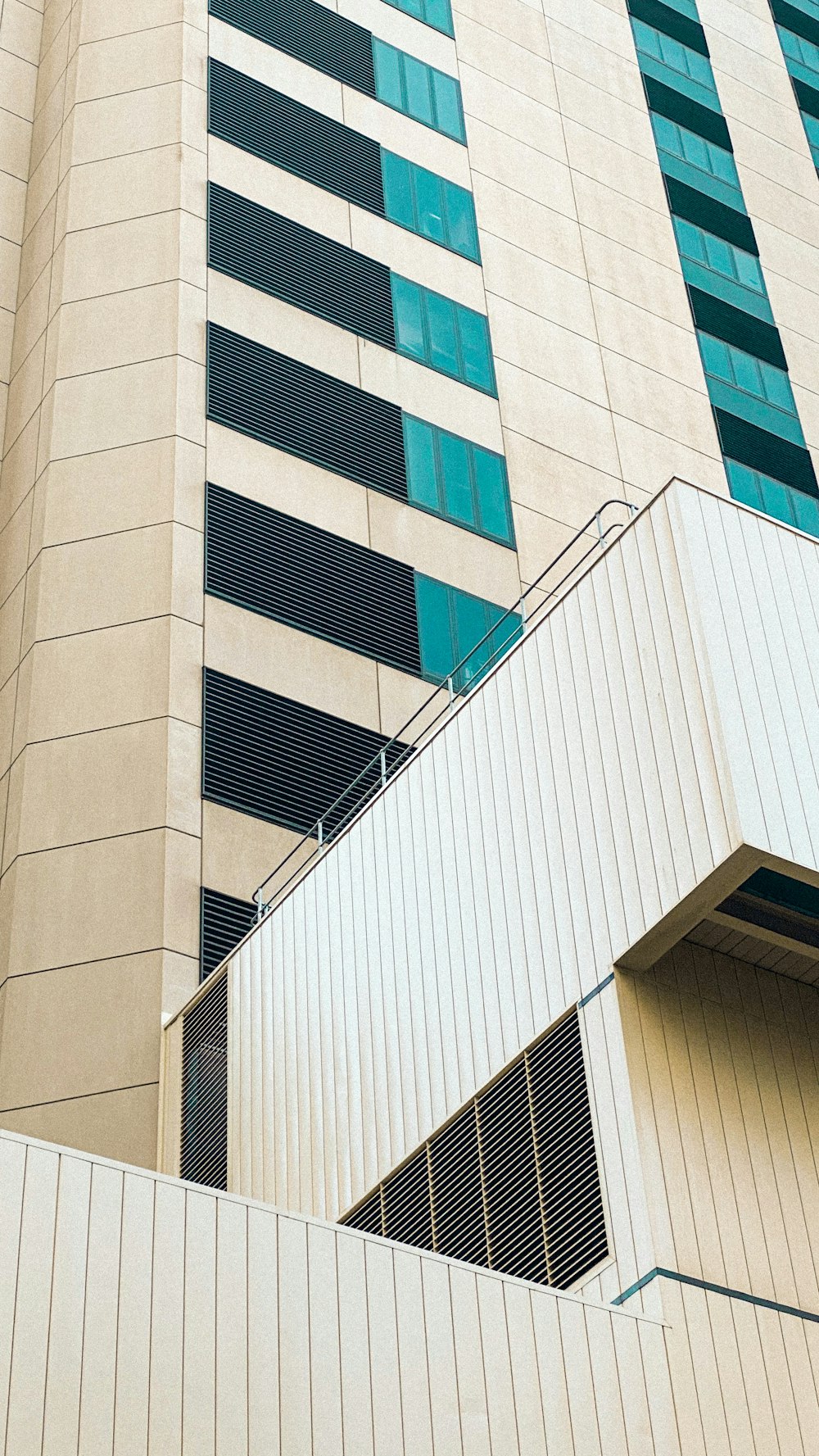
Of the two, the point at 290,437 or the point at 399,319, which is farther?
the point at 399,319

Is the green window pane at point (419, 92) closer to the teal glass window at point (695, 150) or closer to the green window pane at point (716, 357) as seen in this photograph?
the green window pane at point (716, 357)

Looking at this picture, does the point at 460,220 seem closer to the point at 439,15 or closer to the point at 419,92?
the point at 419,92

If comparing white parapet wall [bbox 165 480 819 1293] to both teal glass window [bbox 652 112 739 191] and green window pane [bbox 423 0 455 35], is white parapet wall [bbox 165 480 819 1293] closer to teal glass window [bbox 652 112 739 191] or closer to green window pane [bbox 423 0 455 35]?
green window pane [bbox 423 0 455 35]

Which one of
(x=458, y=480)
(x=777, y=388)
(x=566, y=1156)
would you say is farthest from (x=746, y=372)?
(x=566, y=1156)

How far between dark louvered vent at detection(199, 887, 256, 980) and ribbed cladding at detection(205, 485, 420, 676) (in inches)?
238

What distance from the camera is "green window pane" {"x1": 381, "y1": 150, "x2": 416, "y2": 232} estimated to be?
3994 centimetres

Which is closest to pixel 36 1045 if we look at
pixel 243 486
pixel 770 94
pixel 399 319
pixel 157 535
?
pixel 157 535

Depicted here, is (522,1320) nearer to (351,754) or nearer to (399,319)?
(351,754)

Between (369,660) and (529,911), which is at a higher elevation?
(369,660)

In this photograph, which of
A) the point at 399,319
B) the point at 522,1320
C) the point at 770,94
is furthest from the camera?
the point at 770,94

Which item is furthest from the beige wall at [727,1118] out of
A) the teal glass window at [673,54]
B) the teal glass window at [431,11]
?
the teal glass window at [673,54]

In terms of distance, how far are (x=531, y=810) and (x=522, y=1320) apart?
5611mm

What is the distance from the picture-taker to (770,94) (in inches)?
2226

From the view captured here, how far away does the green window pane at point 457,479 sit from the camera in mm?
35531
